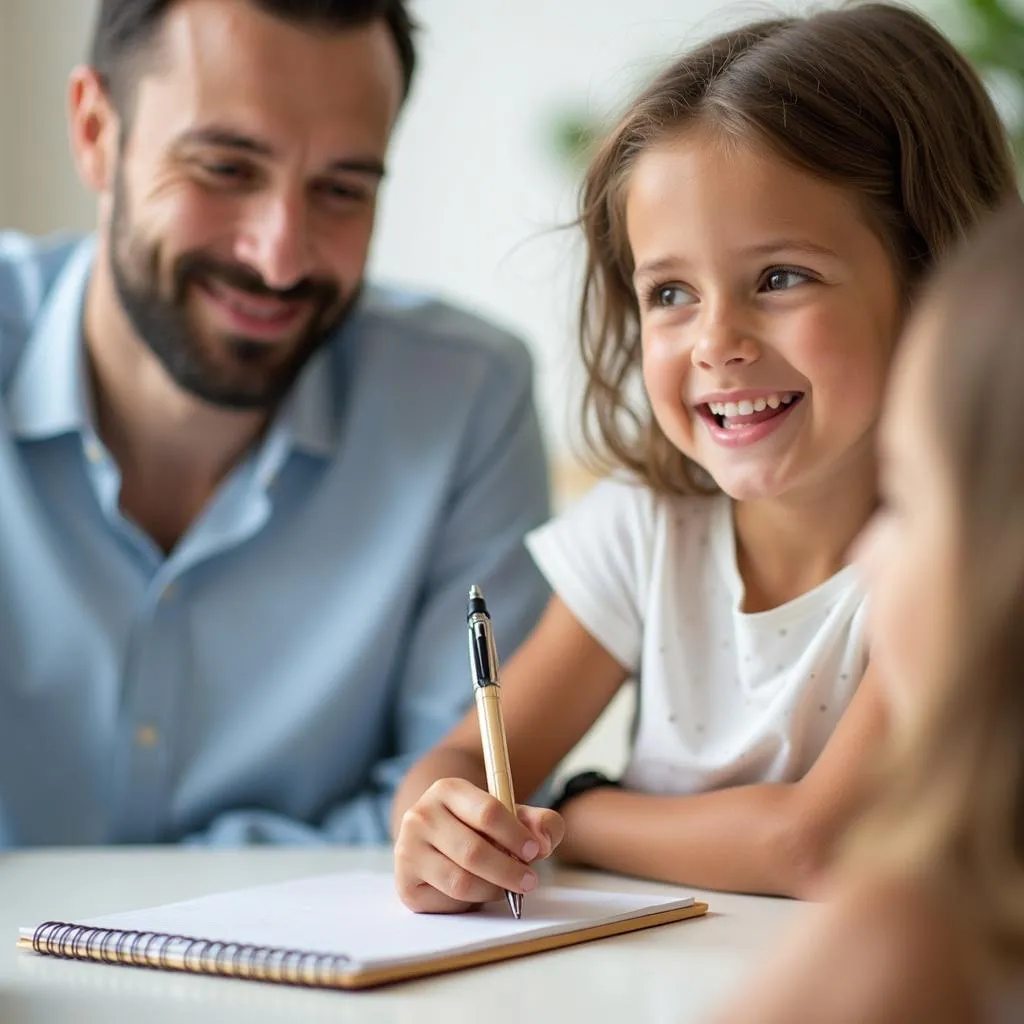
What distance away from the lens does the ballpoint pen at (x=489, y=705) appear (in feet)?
3.55

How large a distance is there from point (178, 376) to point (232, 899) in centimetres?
83

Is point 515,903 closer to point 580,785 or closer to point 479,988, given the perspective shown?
point 479,988

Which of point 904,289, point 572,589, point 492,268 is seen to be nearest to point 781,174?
point 904,289

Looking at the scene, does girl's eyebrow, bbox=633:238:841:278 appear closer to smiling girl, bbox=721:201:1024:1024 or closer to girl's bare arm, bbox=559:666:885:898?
girl's bare arm, bbox=559:666:885:898

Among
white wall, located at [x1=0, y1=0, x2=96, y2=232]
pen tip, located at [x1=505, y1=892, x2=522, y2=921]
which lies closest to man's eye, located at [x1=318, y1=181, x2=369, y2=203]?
pen tip, located at [x1=505, y1=892, x2=522, y2=921]

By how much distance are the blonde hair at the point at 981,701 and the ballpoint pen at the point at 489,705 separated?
487mm

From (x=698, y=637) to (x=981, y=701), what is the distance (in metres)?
0.78

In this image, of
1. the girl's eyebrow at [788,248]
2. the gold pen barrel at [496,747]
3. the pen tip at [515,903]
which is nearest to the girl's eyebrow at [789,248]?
the girl's eyebrow at [788,248]

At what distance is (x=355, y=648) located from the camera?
1.74m

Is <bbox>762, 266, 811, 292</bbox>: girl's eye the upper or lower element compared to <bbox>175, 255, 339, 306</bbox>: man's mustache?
lower

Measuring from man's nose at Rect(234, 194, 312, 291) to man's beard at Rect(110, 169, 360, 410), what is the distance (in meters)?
0.04

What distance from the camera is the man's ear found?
1.83 metres

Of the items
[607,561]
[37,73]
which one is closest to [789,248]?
[607,561]

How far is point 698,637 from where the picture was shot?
1376 millimetres
